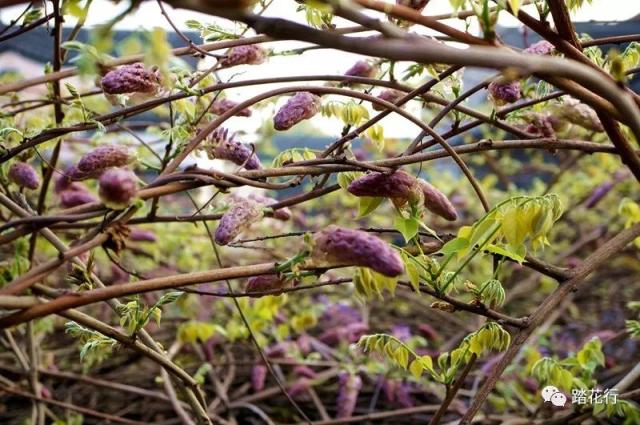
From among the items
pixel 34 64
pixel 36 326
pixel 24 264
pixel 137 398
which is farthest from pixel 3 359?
pixel 34 64

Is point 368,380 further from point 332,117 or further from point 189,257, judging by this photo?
point 332,117

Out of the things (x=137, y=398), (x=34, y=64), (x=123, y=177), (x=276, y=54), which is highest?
(x=34, y=64)

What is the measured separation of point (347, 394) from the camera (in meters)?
1.52

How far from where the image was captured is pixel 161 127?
1.46 meters

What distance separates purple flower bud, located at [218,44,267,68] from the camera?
853 mm

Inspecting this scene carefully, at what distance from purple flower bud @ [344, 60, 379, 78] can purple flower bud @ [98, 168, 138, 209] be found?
17.9 inches

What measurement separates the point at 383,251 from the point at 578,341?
176 centimetres

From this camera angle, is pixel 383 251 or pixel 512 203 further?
pixel 512 203

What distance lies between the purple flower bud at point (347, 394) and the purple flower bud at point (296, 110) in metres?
0.85

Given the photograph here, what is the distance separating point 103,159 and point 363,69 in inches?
15.1

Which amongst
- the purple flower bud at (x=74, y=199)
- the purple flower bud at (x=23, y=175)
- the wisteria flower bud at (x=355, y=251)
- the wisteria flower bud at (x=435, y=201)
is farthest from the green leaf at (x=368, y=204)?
the purple flower bud at (x=74, y=199)

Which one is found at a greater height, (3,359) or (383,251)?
(3,359)

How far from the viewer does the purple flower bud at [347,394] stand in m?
1.49
